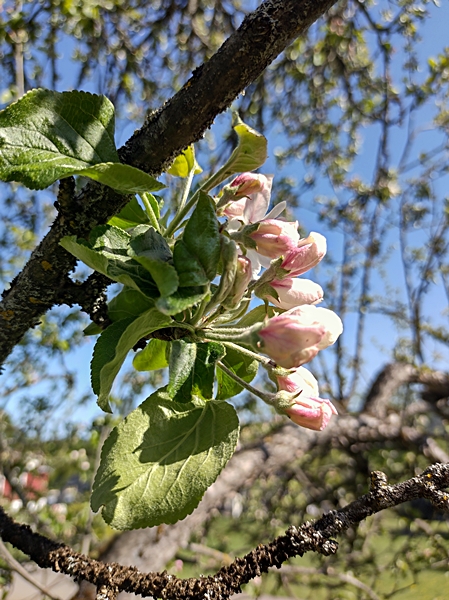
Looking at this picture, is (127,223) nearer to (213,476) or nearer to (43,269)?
(43,269)

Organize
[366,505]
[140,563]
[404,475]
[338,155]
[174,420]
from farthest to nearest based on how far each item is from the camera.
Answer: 1. [338,155]
2. [404,475]
3. [140,563]
4. [174,420]
5. [366,505]

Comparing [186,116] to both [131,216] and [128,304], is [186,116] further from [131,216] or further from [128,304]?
[128,304]

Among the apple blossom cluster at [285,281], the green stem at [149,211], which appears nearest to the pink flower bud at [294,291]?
the apple blossom cluster at [285,281]

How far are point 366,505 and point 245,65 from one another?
642 millimetres

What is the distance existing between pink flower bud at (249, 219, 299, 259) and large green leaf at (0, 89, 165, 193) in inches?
7.1

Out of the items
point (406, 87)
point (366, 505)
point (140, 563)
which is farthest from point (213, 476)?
point (406, 87)

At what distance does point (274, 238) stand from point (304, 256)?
0.19ft

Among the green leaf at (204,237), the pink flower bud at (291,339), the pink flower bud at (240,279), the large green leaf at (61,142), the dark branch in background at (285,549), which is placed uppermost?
the large green leaf at (61,142)

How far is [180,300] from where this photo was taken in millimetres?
590

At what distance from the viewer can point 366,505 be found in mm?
673

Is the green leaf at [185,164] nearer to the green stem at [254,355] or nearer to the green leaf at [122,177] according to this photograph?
the green leaf at [122,177]

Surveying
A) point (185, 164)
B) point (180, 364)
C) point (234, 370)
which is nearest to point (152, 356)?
point (234, 370)

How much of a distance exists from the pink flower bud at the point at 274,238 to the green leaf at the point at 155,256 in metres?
0.15

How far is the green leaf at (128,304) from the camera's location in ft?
2.45
